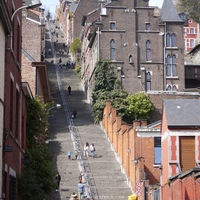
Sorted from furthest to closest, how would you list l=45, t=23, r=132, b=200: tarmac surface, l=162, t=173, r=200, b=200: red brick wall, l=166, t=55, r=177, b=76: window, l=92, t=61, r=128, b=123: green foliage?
l=166, t=55, r=177, b=76: window
l=92, t=61, r=128, b=123: green foliage
l=45, t=23, r=132, b=200: tarmac surface
l=162, t=173, r=200, b=200: red brick wall

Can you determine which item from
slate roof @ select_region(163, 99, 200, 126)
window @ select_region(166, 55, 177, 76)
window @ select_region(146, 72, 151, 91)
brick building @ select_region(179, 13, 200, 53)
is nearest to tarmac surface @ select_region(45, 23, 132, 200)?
slate roof @ select_region(163, 99, 200, 126)

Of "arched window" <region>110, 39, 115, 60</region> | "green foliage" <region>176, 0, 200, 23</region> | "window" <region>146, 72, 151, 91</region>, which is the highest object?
"green foliage" <region>176, 0, 200, 23</region>

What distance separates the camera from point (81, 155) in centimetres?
4966

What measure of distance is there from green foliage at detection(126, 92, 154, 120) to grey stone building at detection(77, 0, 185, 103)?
21.7ft

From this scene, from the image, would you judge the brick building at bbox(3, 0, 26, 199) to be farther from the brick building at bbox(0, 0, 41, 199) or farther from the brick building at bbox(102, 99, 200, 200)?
the brick building at bbox(102, 99, 200, 200)

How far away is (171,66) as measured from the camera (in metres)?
71.0

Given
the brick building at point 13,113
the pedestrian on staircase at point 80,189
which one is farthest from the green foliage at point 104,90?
the brick building at point 13,113

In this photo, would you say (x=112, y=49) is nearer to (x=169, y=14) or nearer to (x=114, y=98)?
(x=114, y=98)

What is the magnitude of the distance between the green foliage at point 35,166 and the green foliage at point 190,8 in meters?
95.7

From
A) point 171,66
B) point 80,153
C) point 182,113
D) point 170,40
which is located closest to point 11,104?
point 182,113

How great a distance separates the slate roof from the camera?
1516 inches

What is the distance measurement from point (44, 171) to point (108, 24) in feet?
145

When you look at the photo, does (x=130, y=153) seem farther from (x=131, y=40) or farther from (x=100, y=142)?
(x=131, y=40)

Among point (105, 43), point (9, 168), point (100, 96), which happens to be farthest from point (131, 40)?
point (9, 168)
